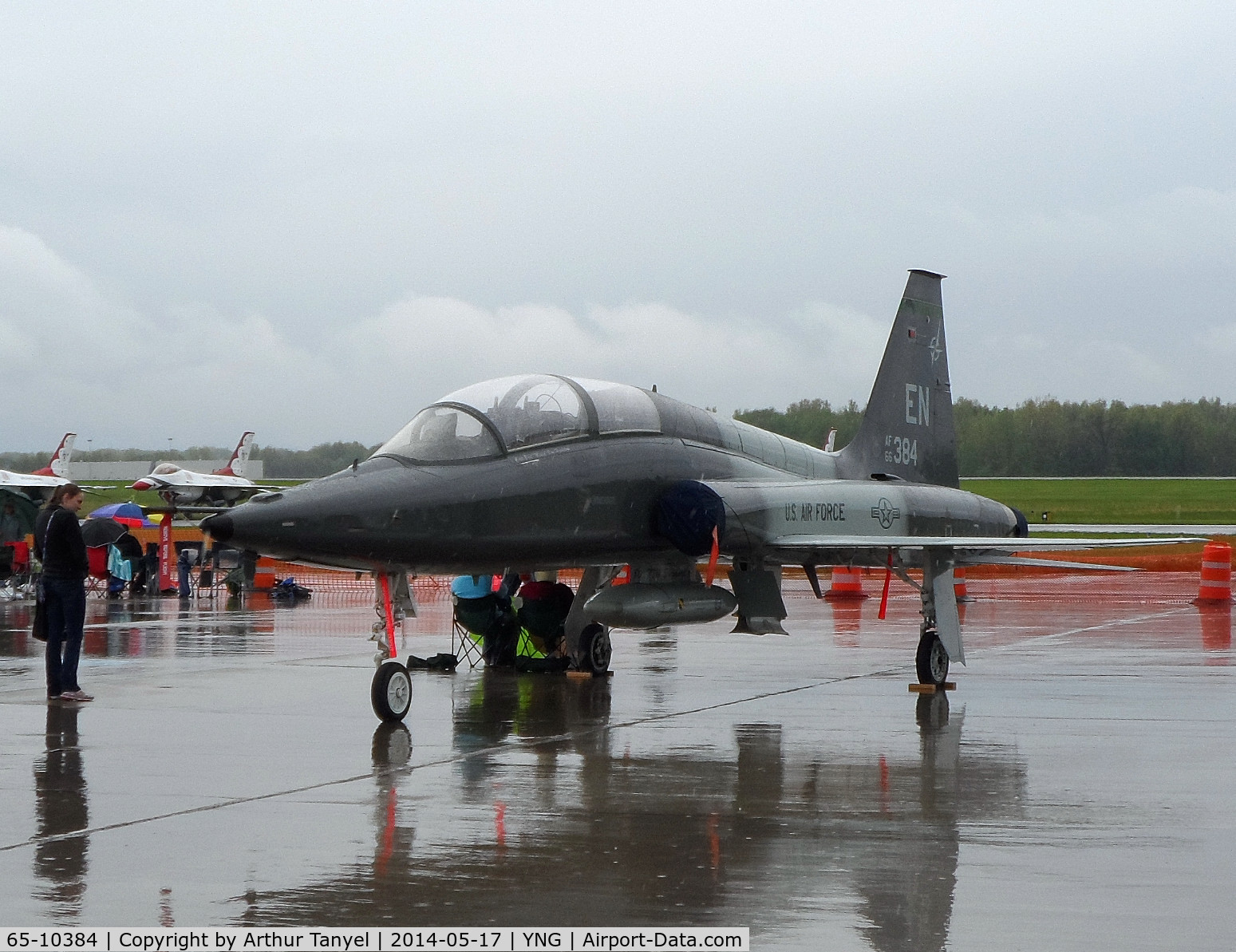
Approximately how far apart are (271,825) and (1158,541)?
8102 millimetres

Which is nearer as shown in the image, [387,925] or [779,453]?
[387,925]

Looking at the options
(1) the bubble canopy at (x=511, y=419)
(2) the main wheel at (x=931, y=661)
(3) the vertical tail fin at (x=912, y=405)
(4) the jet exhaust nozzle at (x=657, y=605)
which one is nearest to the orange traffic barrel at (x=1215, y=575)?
(3) the vertical tail fin at (x=912, y=405)

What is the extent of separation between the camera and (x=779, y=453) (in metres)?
14.1

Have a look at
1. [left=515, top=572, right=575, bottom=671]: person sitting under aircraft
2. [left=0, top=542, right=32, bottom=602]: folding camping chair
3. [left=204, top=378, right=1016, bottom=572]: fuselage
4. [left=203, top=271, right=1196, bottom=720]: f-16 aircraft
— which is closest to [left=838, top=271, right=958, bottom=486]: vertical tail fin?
[left=203, top=271, right=1196, bottom=720]: f-16 aircraft

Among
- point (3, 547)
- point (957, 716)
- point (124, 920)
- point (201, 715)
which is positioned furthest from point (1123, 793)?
point (3, 547)

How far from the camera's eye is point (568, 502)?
11203 mm

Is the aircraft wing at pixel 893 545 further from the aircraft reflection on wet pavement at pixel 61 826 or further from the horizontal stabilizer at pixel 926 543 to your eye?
the aircraft reflection on wet pavement at pixel 61 826

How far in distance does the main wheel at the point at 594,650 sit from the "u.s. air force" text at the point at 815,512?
248cm

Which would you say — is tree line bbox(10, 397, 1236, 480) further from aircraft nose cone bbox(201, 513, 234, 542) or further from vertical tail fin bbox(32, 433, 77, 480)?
aircraft nose cone bbox(201, 513, 234, 542)

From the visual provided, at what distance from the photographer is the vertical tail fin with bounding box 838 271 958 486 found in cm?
1578

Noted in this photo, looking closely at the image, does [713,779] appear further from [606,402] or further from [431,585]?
[431,585]

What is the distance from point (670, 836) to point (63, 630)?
23.3 ft

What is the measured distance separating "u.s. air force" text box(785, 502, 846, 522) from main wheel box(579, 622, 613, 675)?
2481 millimetres

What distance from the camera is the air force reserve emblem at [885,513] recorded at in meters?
13.5
